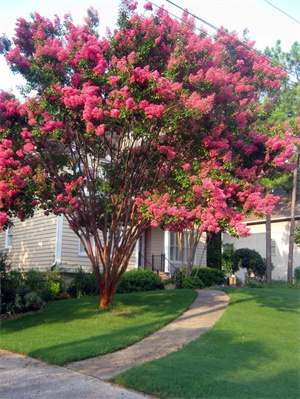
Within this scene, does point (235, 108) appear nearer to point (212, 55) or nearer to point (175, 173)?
point (212, 55)

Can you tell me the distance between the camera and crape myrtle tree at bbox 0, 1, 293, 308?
9.13 metres

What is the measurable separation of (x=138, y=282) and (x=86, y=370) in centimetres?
1044

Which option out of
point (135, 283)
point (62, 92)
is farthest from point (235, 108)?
point (135, 283)

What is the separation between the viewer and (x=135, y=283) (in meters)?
17.2

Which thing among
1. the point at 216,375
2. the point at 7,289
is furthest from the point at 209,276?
the point at 216,375

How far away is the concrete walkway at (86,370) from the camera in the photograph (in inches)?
228

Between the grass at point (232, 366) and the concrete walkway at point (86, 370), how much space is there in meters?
0.32

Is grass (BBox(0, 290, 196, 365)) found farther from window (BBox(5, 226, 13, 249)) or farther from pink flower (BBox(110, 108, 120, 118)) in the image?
window (BBox(5, 226, 13, 249))

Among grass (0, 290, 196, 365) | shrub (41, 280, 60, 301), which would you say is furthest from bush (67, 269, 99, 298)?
grass (0, 290, 196, 365)

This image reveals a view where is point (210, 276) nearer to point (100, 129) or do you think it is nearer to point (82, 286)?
point (82, 286)

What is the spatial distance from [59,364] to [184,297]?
22.8ft

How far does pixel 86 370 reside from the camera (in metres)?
6.88

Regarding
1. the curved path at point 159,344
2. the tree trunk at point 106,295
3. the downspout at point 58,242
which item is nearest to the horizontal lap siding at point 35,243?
the downspout at point 58,242

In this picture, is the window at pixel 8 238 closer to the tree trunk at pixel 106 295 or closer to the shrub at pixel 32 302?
the shrub at pixel 32 302
